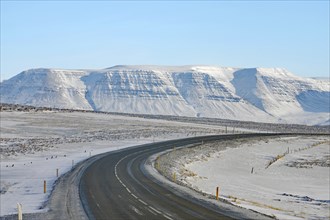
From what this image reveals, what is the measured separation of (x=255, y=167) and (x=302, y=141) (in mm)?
37567

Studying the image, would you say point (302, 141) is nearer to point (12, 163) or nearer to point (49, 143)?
point (49, 143)

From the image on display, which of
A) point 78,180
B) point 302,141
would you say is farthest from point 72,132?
point 78,180

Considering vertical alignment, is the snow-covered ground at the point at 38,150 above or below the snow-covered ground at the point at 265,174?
above

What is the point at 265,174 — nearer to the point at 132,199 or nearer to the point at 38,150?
the point at 38,150

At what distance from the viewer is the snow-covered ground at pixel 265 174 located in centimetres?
3170

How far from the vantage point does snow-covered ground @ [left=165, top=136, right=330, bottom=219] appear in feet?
104

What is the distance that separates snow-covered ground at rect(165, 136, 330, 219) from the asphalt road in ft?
12.0

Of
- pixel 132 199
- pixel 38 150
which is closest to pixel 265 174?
pixel 38 150

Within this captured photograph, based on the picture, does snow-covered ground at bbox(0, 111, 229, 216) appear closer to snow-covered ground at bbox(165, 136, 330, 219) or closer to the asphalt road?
the asphalt road

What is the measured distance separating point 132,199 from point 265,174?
1099 inches

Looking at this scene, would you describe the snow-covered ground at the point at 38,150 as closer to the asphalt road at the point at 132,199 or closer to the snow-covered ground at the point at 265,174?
the asphalt road at the point at 132,199

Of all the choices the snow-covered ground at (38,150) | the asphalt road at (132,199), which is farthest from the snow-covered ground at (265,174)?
the snow-covered ground at (38,150)

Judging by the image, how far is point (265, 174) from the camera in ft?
170

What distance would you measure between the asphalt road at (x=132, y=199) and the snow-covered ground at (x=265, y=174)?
3659mm
